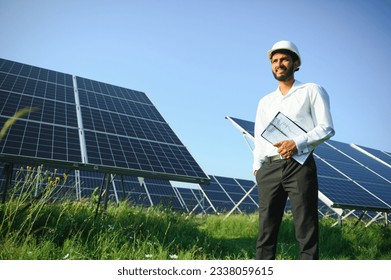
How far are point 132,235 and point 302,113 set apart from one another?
3.00m

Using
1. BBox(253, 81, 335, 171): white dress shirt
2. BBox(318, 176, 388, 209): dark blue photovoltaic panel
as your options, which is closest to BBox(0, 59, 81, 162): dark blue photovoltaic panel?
BBox(253, 81, 335, 171): white dress shirt

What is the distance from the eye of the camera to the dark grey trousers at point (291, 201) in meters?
2.47

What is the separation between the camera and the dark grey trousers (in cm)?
247

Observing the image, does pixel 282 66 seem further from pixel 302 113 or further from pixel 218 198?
pixel 218 198

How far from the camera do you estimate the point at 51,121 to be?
6.03 m

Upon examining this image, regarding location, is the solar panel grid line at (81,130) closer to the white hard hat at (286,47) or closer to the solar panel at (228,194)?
the white hard hat at (286,47)

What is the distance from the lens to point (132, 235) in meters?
4.54

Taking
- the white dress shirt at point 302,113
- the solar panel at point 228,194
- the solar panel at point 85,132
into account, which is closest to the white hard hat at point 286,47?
the white dress shirt at point 302,113

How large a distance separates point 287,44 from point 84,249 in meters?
3.01
